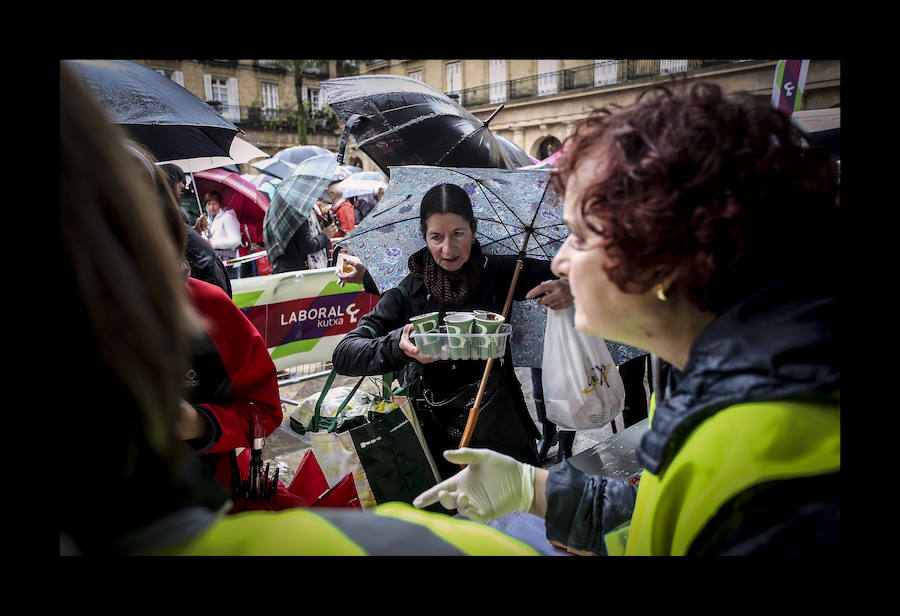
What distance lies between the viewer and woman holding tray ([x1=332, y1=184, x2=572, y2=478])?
2.63 m

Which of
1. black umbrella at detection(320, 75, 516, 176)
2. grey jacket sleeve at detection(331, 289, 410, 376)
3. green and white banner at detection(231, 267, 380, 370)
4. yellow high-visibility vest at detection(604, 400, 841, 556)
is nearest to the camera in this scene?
yellow high-visibility vest at detection(604, 400, 841, 556)

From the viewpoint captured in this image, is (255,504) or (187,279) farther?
(187,279)

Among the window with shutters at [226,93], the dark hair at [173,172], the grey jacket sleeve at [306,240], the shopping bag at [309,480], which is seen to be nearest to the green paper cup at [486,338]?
the shopping bag at [309,480]

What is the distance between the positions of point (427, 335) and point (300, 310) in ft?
10.5

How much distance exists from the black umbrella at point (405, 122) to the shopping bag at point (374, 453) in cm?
141

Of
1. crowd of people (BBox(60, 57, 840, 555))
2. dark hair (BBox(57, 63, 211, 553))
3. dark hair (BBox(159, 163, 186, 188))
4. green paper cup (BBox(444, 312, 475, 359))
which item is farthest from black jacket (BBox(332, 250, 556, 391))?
dark hair (BBox(159, 163, 186, 188))

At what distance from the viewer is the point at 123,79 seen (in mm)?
2404

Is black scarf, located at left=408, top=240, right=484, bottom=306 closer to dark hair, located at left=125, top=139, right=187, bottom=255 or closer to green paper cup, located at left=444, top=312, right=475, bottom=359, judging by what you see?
green paper cup, located at left=444, top=312, right=475, bottom=359

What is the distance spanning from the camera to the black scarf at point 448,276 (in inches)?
108

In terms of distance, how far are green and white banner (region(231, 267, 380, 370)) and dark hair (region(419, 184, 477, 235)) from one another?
8.59 feet

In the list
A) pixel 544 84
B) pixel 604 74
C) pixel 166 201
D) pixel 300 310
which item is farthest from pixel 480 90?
pixel 166 201
